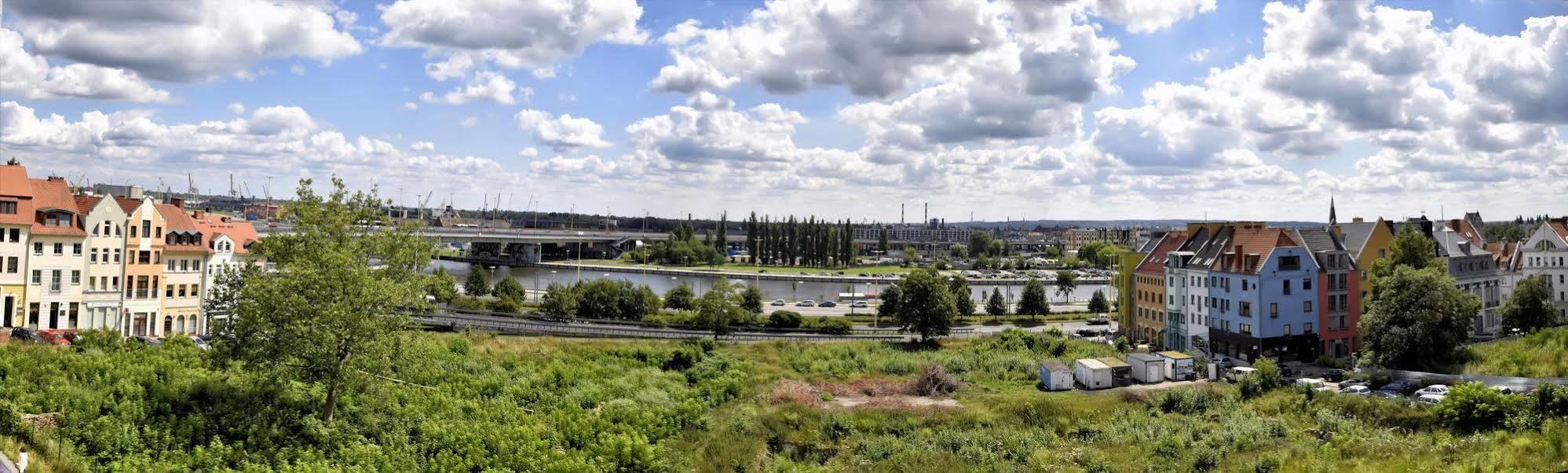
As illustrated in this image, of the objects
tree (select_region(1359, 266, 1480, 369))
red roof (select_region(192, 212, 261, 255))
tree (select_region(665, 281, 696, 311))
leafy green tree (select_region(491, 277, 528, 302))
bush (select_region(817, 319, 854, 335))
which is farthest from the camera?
leafy green tree (select_region(491, 277, 528, 302))

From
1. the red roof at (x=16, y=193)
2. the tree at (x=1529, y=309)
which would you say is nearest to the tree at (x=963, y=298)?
the tree at (x=1529, y=309)

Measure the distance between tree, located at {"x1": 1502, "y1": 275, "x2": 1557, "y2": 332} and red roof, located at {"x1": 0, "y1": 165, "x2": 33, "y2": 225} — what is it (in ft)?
307

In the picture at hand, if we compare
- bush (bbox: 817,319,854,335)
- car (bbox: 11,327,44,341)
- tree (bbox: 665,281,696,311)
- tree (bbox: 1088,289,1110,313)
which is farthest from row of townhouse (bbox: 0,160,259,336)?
tree (bbox: 1088,289,1110,313)

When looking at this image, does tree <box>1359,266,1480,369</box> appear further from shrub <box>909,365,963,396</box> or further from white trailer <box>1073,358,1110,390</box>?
shrub <box>909,365,963,396</box>

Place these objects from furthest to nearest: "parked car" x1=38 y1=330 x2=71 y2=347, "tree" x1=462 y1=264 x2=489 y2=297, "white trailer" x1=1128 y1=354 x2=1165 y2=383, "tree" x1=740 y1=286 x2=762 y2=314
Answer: "tree" x1=462 y1=264 x2=489 y2=297, "tree" x1=740 y1=286 x2=762 y2=314, "white trailer" x1=1128 y1=354 x2=1165 y2=383, "parked car" x1=38 y1=330 x2=71 y2=347

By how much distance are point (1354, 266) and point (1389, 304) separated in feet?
54.1

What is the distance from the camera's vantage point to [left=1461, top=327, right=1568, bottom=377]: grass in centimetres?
4439

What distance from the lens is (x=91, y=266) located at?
5362cm

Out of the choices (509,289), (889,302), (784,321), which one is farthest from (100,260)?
(889,302)

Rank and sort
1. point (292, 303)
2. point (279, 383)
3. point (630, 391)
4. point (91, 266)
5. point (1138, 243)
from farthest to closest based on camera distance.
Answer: point (1138, 243) → point (91, 266) → point (630, 391) → point (279, 383) → point (292, 303)

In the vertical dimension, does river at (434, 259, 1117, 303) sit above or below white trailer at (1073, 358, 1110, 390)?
above

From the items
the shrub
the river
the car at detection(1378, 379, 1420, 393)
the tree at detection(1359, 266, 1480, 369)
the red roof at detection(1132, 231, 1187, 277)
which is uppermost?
the red roof at detection(1132, 231, 1187, 277)

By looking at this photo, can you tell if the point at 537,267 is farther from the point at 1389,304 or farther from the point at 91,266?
the point at 1389,304

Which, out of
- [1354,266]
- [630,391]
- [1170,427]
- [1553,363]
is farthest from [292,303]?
[1354,266]
